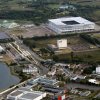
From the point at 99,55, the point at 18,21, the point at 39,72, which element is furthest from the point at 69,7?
the point at 39,72

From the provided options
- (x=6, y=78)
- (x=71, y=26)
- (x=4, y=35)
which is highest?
(x=71, y=26)

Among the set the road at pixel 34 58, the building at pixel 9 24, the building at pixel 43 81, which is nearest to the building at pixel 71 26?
the building at pixel 9 24

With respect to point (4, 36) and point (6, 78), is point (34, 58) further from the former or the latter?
point (4, 36)

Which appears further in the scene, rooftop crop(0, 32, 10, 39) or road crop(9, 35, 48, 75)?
rooftop crop(0, 32, 10, 39)

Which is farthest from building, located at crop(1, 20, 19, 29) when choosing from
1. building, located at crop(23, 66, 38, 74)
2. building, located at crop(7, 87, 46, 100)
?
building, located at crop(7, 87, 46, 100)

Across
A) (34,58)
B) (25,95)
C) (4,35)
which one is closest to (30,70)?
(34,58)

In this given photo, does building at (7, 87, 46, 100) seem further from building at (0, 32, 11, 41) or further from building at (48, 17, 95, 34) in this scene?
building at (48, 17, 95, 34)
